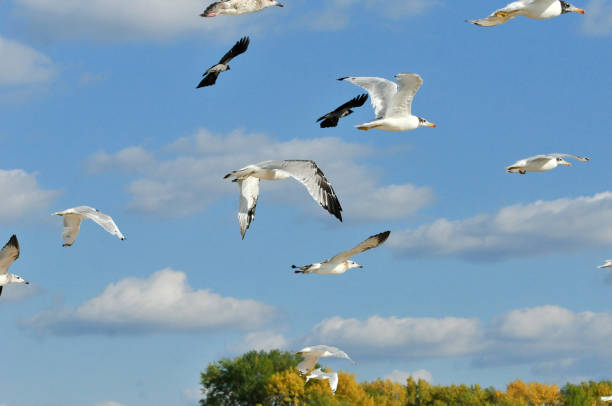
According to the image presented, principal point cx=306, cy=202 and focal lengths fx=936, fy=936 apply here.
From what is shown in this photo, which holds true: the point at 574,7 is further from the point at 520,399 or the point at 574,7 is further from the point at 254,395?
the point at 254,395

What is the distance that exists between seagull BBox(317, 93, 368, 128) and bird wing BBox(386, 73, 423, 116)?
12.0 ft

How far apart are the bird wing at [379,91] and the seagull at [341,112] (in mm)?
1817

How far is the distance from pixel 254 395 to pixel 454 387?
42.8 feet

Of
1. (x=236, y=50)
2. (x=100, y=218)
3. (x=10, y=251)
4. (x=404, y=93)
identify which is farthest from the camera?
(x=236, y=50)

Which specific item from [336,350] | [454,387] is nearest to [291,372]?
[454,387]

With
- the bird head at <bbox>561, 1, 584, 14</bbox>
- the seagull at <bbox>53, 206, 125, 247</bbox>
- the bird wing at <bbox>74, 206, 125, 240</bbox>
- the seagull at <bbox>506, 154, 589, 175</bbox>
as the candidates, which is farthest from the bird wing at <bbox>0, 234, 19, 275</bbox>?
the bird head at <bbox>561, 1, 584, 14</bbox>

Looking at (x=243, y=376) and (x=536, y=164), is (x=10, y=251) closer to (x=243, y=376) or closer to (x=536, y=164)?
(x=536, y=164)

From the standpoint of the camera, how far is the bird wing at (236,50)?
27264 mm

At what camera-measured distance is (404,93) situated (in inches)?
887

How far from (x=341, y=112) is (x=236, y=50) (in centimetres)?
385

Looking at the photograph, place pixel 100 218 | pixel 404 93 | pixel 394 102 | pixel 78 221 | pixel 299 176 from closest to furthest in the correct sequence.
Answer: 1. pixel 299 176
2. pixel 404 93
3. pixel 394 102
4. pixel 100 218
5. pixel 78 221

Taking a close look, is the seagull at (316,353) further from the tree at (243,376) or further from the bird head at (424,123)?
the tree at (243,376)

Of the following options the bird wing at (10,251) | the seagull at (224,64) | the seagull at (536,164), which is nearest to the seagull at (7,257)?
the bird wing at (10,251)

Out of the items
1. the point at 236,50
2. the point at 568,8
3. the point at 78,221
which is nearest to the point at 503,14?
the point at 568,8
